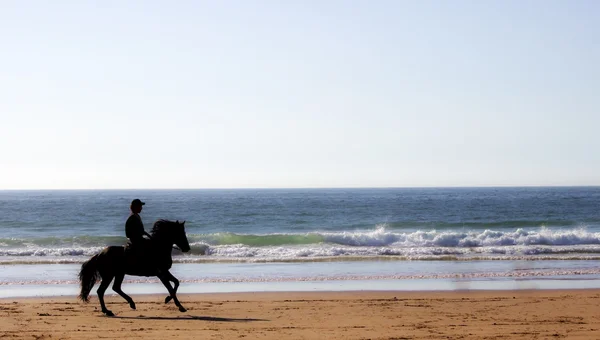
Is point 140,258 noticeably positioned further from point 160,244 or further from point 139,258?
point 160,244

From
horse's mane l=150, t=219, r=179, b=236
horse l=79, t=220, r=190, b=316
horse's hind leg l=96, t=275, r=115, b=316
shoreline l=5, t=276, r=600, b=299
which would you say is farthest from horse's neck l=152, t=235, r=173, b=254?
shoreline l=5, t=276, r=600, b=299

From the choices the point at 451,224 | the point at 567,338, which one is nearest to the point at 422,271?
the point at 567,338

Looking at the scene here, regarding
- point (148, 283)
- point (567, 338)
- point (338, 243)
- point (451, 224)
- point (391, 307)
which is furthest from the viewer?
point (451, 224)

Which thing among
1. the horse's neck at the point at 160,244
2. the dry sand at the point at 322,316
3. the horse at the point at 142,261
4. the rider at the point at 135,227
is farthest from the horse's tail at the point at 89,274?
the horse's neck at the point at 160,244

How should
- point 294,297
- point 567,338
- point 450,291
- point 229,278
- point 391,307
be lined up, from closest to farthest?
point 567,338 < point 391,307 < point 294,297 < point 450,291 < point 229,278

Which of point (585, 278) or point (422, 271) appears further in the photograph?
point (422, 271)

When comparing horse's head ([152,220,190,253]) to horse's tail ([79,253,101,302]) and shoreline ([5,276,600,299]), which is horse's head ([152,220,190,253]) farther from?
shoreline ([5,276,600,299])

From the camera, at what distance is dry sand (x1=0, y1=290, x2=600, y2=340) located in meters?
9.77

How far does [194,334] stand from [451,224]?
36759mm

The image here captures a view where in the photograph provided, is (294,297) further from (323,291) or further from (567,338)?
(567,338)

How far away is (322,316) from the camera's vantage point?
11.2 metres

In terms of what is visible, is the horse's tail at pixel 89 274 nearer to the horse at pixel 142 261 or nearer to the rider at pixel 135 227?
the horse at pixel 142 261

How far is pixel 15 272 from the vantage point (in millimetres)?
19391

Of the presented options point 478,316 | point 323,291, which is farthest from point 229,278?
point 478,316
